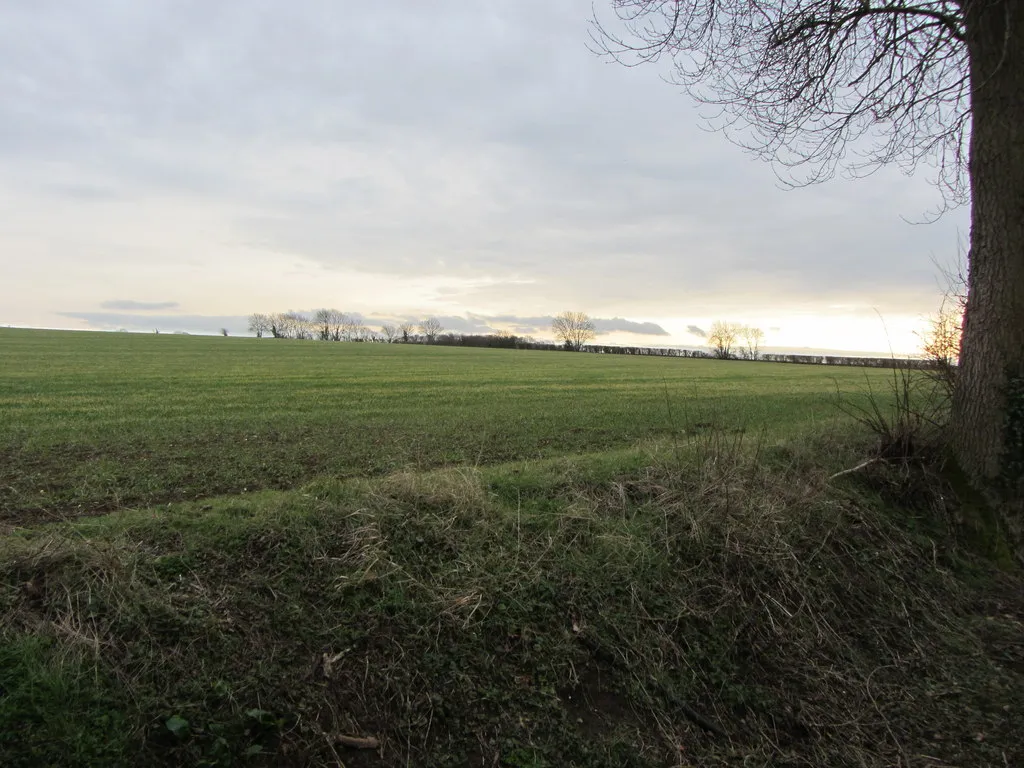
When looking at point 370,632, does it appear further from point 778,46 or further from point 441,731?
point 778,46

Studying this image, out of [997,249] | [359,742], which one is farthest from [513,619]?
[997,249]

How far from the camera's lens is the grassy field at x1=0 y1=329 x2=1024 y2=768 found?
3369 millimetres

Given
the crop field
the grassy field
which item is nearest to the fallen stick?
the grassy field

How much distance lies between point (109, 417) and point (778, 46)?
14272 millimetres

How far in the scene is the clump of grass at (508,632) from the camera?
340 centimetres

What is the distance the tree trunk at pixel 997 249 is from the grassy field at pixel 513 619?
2.60 ft

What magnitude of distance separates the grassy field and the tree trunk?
79 centimetres

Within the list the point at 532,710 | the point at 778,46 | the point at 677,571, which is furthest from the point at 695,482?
the point at 778,46

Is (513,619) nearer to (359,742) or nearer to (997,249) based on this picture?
(359,742)

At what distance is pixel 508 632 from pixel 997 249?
6.34m

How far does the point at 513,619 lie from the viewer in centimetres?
435

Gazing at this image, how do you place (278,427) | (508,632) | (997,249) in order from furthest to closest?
(278,427) < (997,249) < (508,632)

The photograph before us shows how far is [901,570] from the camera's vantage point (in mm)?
5867

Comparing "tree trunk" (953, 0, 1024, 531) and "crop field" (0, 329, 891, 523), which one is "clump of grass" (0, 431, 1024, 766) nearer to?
"tree trunk" (953, 0, 1024, 531)
